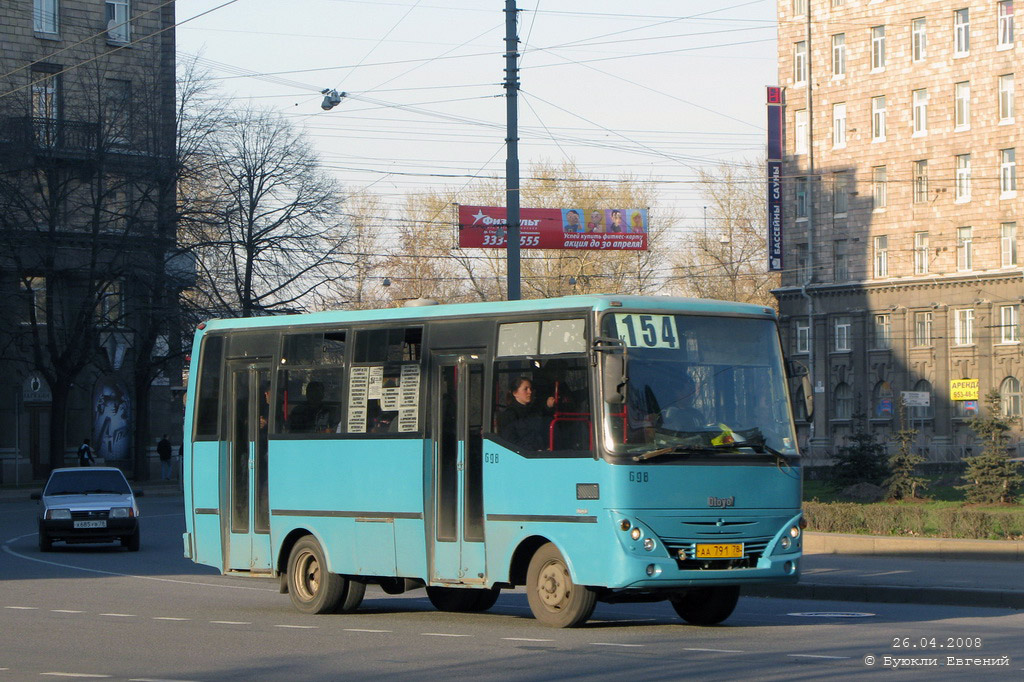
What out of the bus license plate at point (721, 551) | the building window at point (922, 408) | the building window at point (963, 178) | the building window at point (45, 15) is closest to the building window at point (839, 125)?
the building window at point (963, 178)

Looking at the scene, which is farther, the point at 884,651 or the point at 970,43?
the point at 970,43

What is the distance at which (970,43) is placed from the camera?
68.2 metres

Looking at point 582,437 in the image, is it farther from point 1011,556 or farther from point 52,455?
point 52,455

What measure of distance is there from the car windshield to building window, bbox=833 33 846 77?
51.7m

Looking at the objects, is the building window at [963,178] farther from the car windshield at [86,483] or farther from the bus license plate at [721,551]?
the bus license plate at [721,551]

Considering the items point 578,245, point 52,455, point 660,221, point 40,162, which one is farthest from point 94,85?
point 660,221

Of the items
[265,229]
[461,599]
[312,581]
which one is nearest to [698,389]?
[461,599]

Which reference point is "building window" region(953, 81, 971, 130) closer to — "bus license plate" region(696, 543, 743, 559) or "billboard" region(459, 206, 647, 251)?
"billboard" region(459, 206, 647, 251)

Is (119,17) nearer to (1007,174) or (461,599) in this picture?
(1007,174)

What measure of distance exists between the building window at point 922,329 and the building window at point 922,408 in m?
1.69

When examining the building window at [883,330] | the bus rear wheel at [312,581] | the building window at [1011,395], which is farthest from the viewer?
the building window at [883,330]

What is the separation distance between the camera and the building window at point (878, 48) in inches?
2825

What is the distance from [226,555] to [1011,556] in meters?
10.3

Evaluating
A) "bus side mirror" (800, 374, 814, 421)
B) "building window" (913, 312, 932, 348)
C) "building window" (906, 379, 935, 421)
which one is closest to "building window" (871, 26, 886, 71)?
"building window" (913, 312, 932, 348)
